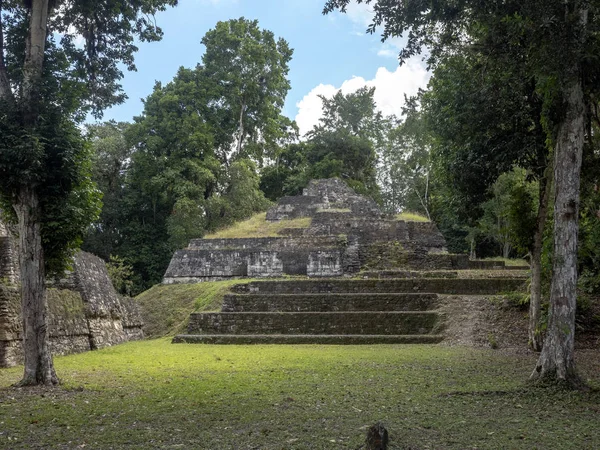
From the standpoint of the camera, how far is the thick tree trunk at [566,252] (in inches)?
252

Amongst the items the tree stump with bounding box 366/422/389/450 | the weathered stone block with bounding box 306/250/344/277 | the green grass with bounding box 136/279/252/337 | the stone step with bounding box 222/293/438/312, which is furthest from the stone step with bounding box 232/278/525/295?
the tree stump with bounding box 366/422/389/450

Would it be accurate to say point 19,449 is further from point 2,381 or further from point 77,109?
point 77,109

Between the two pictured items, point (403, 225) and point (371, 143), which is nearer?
point (403, 225)

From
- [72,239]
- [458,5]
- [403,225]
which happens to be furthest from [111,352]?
[403,225]

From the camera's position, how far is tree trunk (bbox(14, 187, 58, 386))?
6980 millimetres

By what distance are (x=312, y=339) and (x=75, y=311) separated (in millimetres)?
5739

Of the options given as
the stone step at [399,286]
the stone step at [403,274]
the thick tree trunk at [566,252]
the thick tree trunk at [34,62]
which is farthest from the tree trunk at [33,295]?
the stone step at [403,274]

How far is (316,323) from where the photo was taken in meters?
13.8

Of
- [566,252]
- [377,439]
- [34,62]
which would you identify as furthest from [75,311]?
[377,439]

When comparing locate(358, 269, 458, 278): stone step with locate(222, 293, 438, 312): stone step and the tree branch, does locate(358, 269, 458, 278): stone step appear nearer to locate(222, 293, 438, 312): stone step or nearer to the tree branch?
locate(222, 293, 438, 312): stone step

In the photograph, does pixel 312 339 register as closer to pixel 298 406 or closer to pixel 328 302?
pixel 328 302

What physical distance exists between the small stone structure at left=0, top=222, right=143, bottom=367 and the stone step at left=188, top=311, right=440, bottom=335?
7.70ft

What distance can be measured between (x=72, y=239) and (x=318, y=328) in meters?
7.56

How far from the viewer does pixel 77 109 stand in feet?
26.0
